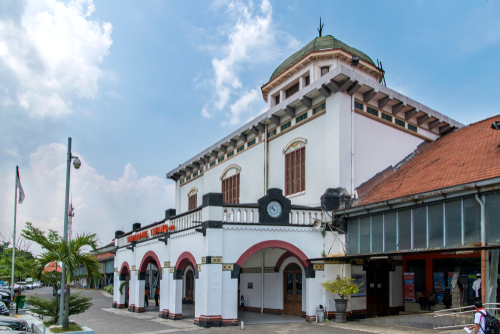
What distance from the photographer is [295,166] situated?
22.4 meters

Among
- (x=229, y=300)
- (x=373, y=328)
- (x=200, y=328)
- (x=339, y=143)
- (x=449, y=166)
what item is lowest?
(x=200, y=328)

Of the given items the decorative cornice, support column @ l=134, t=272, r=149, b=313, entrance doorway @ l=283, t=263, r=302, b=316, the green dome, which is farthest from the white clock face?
support column @ l=134, t=272, r=149, b=313

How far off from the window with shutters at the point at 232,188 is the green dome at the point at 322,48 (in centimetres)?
759

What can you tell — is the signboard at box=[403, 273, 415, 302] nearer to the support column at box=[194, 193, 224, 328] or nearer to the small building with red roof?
the small building with red roof

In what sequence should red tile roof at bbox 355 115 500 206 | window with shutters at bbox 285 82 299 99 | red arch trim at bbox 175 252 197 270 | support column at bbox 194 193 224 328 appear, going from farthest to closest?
window with shutters at bbox 285 82 299 99
red arch trim at bbox 175 252 197 270
support column at bbox 194 193 224 328
red tile roof at bbox 355 115 500 206

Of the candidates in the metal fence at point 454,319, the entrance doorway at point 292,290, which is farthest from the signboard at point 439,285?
the entrance doorway at point 292,290

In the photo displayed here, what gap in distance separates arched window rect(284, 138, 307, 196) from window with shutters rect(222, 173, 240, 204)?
18.0 ft

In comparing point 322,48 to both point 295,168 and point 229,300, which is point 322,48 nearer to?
point 295,168

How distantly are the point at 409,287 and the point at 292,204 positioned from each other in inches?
277

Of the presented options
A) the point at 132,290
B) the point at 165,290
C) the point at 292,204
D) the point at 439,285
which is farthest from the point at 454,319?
the point at 132,290

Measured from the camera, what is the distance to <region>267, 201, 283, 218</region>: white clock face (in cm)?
1834

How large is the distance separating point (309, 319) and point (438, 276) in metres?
6.50

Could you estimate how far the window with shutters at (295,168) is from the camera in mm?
21875

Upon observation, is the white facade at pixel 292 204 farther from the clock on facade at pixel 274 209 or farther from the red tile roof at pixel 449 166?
the red tile roof at pixel 449 166
